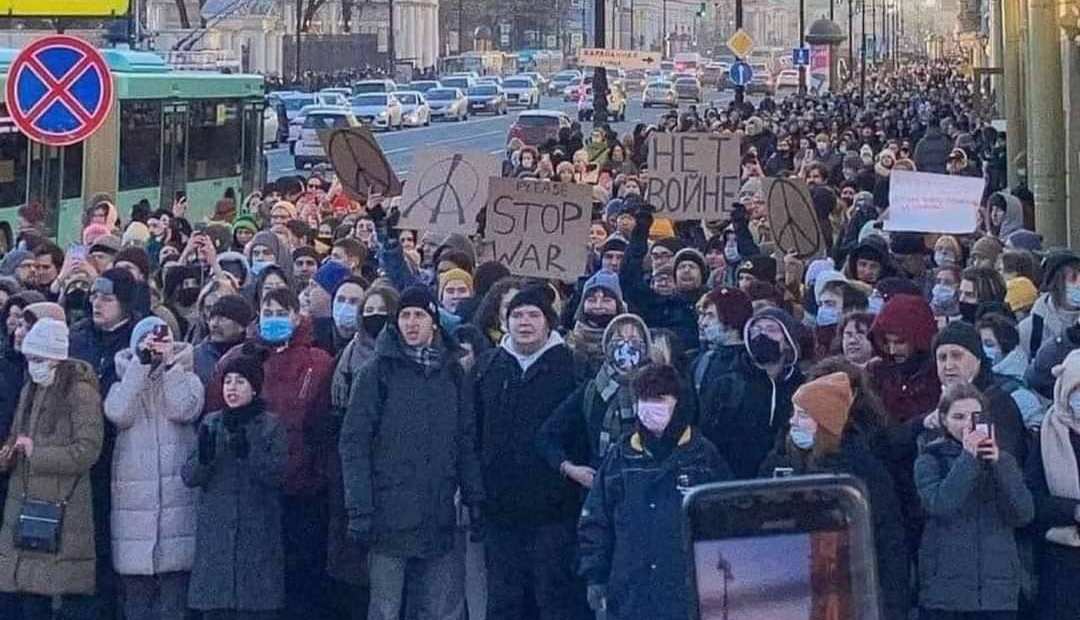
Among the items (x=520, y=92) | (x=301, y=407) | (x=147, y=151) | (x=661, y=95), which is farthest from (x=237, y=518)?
(x=520, y=92)

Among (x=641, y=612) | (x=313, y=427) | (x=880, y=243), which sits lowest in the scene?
(x=641, y=612)

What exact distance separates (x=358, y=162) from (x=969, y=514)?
6.64m

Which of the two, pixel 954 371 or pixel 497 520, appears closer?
pixel 954 371

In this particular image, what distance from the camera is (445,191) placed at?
1216 centimetres

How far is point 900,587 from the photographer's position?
724cm

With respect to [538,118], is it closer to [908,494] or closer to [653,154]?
[653,154]

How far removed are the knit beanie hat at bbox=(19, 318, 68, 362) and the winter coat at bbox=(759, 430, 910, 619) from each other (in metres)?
2.57

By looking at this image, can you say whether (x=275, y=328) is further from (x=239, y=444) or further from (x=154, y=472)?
(x=154, y=472)

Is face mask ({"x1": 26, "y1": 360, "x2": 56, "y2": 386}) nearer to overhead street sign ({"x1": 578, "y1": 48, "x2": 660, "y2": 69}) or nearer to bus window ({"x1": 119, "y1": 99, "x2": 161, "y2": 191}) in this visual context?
bus window ({"x1": 119, "y1": 99, "x2": 161, "y2": 191})

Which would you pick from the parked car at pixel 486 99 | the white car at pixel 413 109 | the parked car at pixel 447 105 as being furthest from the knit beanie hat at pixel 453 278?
the parked car at pixel 486 99

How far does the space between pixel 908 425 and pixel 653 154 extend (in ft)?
21.0

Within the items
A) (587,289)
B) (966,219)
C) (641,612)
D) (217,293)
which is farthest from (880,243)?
(641,612)

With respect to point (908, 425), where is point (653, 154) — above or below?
above

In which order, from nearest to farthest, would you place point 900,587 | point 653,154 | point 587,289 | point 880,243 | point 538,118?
point 900,587 → point 587,289 → point 880,243 → point 653,154 → point 538,118
